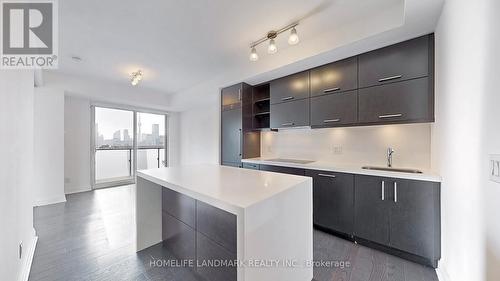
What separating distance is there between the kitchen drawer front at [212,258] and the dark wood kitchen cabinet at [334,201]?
1.55 metres

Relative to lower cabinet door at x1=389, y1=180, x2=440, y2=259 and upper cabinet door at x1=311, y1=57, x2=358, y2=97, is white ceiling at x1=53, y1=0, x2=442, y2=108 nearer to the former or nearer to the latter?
upper cabinet door at x1=311, y1=57, x2=358, y2=97

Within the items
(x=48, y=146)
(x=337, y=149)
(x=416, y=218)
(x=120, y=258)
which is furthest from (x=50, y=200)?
(x=416, y=218)

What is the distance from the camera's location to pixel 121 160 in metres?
5.41

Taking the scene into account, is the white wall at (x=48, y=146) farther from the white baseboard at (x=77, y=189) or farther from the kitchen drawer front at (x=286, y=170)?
the kitchen drawer front at (x=286, y=170)

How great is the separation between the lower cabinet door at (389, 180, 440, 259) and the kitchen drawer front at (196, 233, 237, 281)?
170 cm

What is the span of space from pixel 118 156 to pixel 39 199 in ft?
6.49

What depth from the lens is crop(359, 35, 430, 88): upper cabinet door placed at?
6.13ft

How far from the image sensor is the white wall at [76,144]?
4301 millimetres

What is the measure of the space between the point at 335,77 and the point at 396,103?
2.51ft

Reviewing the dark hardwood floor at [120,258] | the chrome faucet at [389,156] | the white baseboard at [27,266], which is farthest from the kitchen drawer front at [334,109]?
the white baseboard at [27,266]

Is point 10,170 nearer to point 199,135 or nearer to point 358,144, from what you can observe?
point 358,144

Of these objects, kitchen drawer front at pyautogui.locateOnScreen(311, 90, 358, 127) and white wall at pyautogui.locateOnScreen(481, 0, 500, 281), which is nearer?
white wall at pyautogui.locateOnScreen(481, 0, 500, 281)

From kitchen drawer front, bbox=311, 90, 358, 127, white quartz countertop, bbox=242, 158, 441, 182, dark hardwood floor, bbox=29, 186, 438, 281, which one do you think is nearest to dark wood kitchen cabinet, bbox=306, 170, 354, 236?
white quartz countertop, bbox=242, 158, 441, 182

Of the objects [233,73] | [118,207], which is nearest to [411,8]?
[233,73]
